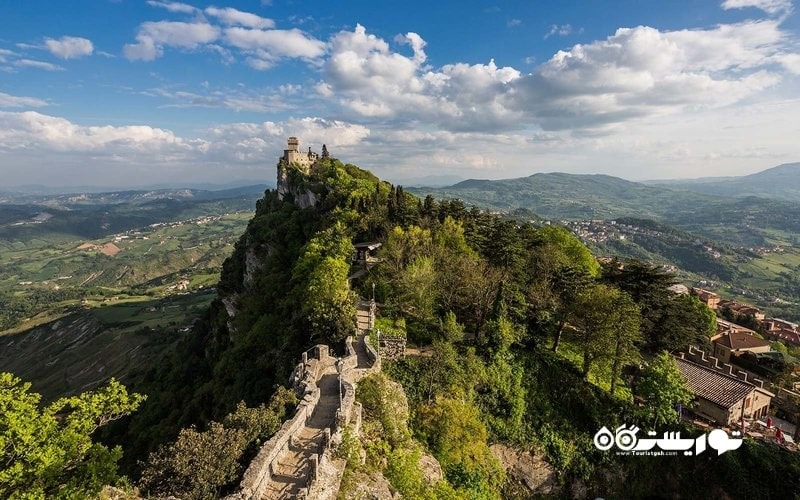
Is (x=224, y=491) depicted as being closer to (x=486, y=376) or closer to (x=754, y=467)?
(x=486, y=376)

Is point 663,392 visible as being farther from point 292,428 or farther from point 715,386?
point 292,428

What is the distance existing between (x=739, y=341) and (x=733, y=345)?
6.92ft

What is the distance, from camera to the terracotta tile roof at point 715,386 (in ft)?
98.8

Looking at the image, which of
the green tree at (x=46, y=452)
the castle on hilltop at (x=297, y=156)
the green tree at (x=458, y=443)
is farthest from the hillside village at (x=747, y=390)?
the castle on hilltop at (x=297, y=156)

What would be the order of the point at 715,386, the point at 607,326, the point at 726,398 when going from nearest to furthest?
the point at 726,398
the point at 607,326
the point at 715,386

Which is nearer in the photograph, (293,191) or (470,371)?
(470,371)

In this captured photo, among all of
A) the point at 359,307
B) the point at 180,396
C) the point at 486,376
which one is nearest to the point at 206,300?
the point at 180,396

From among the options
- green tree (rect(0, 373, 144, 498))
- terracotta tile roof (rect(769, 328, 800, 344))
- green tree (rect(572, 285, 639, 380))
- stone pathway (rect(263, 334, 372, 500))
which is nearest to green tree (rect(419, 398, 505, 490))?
stone pathway (rect(263, 334, 372, 500))

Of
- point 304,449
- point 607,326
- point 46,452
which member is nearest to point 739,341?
point 607,326

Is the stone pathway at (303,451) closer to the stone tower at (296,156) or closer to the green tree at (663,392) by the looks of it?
the green tree at (663,392)

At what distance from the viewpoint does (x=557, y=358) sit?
33.6 metres

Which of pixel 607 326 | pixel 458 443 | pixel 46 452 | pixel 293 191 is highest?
pixel 293 191

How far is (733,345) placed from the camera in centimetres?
4525

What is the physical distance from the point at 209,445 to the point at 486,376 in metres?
21.1
